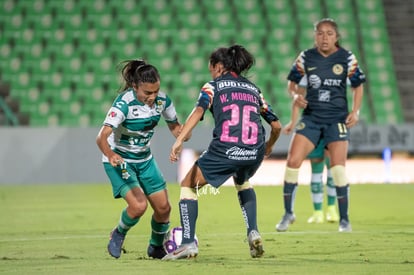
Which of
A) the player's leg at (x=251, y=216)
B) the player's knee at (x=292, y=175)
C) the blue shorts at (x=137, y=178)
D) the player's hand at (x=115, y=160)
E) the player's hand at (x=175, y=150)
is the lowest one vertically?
the player's knee at (x=292, y=175)

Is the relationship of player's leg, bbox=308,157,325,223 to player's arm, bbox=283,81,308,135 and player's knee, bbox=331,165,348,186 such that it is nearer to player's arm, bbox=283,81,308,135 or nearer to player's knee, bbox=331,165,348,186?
player's arm, bbox=283,81,308,135

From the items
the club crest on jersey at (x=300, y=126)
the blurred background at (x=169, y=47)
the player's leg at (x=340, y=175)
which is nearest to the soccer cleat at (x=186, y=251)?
the player's leg at (x=340, y=175)

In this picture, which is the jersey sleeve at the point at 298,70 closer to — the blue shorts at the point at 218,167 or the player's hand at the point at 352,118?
the player's hand at the point at 352,118

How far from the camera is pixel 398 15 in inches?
1007

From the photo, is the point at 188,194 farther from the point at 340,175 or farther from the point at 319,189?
the point at 319,189

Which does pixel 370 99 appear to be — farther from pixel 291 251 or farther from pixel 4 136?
pixel 291 251

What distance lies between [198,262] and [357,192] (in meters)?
9.00

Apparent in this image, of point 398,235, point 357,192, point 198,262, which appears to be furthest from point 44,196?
point 198,262

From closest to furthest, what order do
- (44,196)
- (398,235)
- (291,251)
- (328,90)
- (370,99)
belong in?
(291,251) → (398,235) → (328,90) → (44,196) → (370,99)

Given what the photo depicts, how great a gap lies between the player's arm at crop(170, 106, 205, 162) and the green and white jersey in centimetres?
48

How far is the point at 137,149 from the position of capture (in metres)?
8.13

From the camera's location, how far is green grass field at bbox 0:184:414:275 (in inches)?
287

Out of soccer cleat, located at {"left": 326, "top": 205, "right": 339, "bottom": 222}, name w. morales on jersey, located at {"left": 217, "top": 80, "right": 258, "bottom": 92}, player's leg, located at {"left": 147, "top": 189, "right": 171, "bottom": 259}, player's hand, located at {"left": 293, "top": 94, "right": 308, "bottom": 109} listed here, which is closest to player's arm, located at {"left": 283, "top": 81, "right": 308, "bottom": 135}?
player's hand, located at {"left": 293, "top": 94, "right": 308, "bottom": 109}

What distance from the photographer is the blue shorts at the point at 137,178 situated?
8.11m
